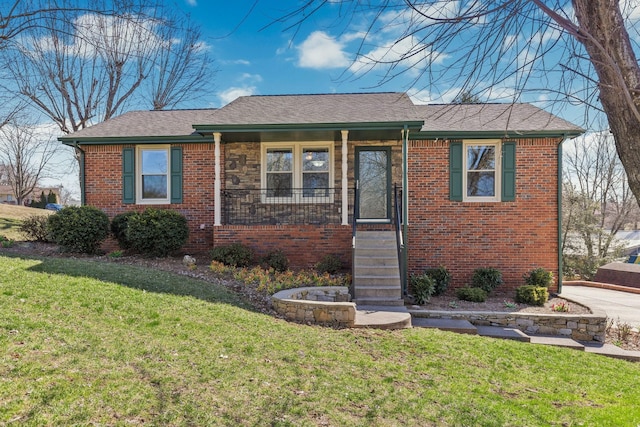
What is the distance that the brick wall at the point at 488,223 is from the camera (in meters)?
9.10

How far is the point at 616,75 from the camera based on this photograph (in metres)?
2.25

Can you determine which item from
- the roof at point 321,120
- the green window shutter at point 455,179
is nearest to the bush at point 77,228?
the roof at point 321,120

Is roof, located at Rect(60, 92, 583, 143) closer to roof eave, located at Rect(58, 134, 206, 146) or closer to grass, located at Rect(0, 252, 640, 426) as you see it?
roof eave, located at Rect(58, 134, 206, 146)

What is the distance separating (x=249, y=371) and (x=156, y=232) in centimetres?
602

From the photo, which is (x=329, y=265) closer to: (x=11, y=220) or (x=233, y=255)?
(x=233, y=255)

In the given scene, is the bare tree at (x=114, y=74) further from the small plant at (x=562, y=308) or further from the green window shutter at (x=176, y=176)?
the small plant at (x=562, y=308)

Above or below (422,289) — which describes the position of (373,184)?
above

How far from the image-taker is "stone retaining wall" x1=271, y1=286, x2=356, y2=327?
18.8ft

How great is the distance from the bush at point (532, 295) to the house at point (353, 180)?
1088mm

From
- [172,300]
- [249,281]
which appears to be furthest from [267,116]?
[172,300]

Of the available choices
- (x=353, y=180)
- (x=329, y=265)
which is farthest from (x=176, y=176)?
(x=329, y=265)

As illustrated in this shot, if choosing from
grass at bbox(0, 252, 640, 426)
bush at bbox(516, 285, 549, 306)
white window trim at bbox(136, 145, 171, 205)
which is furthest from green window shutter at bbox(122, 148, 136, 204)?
bush at bbox(516, 285, 549, 306)

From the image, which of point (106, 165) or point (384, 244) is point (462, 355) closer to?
point (384, 244)

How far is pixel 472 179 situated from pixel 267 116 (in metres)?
Answer: 5.43
